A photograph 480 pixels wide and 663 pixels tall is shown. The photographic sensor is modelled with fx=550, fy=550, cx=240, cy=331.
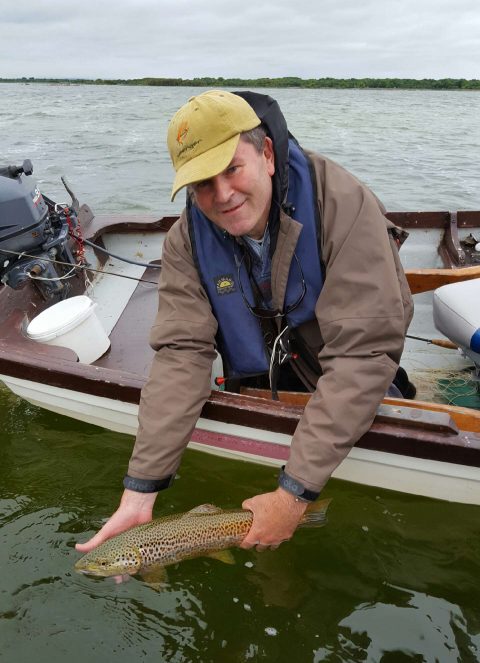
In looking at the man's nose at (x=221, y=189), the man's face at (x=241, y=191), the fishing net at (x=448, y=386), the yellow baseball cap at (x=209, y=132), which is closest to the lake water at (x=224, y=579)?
the fishing net at (x=448, y=386)

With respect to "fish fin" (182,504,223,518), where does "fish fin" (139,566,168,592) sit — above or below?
below

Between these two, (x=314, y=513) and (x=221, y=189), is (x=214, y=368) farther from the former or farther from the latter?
(x=221, y=189)

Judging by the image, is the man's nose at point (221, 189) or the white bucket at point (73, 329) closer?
the man's nose at point (221, 189)

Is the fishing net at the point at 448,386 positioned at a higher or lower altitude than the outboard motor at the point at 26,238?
lower

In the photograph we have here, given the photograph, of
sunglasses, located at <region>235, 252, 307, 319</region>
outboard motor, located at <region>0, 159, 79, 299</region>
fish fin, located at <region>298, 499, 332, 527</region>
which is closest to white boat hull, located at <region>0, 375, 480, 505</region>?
fish fin, located at <region>298, 499, 332, 527</region>

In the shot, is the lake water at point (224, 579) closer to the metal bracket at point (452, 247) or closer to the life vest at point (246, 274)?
the life vest at point (246, 274)

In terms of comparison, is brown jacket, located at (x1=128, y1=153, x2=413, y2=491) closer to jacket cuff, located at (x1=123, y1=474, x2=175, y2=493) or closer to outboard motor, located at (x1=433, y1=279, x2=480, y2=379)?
jacket cuff, located at (x1=123, y1=474, x2=175, y2=493)

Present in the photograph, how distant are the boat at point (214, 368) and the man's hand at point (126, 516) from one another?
0.74 meters

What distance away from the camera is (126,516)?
310 centimetres

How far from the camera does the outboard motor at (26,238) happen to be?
491 centimetres

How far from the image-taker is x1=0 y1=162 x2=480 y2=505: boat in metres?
3.42

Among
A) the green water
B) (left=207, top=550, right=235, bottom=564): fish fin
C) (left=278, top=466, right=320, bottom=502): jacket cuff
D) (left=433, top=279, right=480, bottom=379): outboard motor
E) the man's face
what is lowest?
the green water

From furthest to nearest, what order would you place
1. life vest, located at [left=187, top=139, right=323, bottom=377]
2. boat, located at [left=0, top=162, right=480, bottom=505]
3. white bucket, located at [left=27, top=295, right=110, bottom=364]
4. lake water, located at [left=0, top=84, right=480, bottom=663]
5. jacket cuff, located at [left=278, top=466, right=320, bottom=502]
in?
1. white bucket, located at [left=27, top=295, right=110, bottom=364]
2. boat, located at [left=0, top=162, right=480, bottom=505]
3. lake water, located at [left=0, top=84, right=480, bottom=663]
4. life vest, located at [left=187, top=139, right=323, bottom=377]
5. jacket cuff, located at [left=278, top=466, right=320, bottom=502]

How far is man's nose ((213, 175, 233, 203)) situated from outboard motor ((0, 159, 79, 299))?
2.68m
